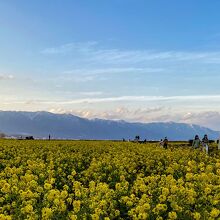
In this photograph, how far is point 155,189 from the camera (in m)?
13.5

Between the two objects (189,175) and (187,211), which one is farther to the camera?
(189,175)

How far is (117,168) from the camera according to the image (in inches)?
835

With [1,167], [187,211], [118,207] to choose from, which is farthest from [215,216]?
[1,167]

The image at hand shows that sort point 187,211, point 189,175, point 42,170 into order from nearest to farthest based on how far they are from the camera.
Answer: point 187,211 < point 189,175 < point 42,170

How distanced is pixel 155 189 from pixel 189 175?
202 cm

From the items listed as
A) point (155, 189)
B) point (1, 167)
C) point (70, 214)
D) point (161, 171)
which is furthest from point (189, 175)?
point (1, 167)

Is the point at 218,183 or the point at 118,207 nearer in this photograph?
the point at 118,207

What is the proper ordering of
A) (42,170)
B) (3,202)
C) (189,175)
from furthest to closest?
(42,170)
(189,175)
(3,202)

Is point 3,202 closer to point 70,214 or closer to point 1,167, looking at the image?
point 70,214

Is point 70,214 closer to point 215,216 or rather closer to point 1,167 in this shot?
point 215,216

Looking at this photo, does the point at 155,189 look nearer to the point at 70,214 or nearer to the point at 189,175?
the point at 189,175

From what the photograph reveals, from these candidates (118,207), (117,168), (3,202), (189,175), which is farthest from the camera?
(117,168)

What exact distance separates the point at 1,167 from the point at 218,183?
12082 mm

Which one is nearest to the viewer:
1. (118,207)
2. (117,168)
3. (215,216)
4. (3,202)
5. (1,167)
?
(215,216)
